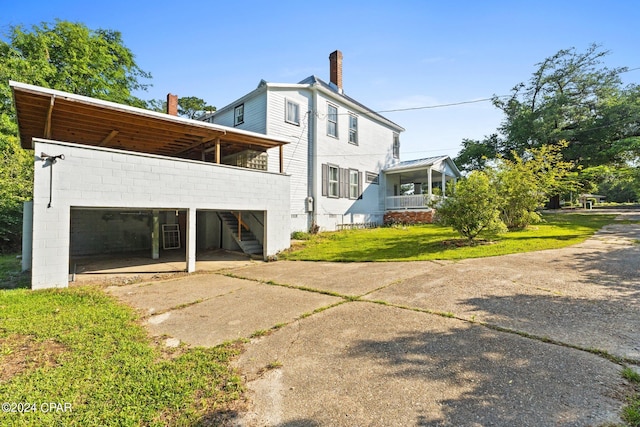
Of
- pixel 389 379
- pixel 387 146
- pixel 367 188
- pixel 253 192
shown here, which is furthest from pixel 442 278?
pixel 387 146

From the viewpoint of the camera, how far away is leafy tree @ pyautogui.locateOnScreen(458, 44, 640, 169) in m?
20.2

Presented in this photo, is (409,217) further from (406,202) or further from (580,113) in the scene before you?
(580,113)

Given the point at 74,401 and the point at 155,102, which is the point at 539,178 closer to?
the point at 74,401

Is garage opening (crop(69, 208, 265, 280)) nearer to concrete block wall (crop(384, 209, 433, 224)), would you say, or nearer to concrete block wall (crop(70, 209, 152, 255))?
concrete block wall (crop(70, 209, 152, 255))

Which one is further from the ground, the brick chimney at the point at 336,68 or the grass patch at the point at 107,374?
the brick chimney at the point at 336,68

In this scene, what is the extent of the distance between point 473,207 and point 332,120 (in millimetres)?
9597

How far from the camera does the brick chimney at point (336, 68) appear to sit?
18469 millimetres

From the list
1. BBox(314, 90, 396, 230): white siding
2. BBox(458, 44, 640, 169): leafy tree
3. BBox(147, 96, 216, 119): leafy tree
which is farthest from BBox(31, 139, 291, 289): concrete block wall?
BBox(147, 96, 216, 119): leafy tree

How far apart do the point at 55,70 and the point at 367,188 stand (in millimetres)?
22163

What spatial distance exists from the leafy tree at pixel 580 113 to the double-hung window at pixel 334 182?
15229 mm

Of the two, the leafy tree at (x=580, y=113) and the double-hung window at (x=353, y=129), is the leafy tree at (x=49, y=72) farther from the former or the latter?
the leafy tree at (x=580, y=113)

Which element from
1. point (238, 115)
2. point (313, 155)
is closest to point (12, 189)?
point (238, 115)

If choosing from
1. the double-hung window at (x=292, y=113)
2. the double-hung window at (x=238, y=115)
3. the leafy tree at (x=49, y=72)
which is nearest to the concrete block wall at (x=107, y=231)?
the leafy tree at (x=49, y=72)

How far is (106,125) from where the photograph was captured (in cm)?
957
